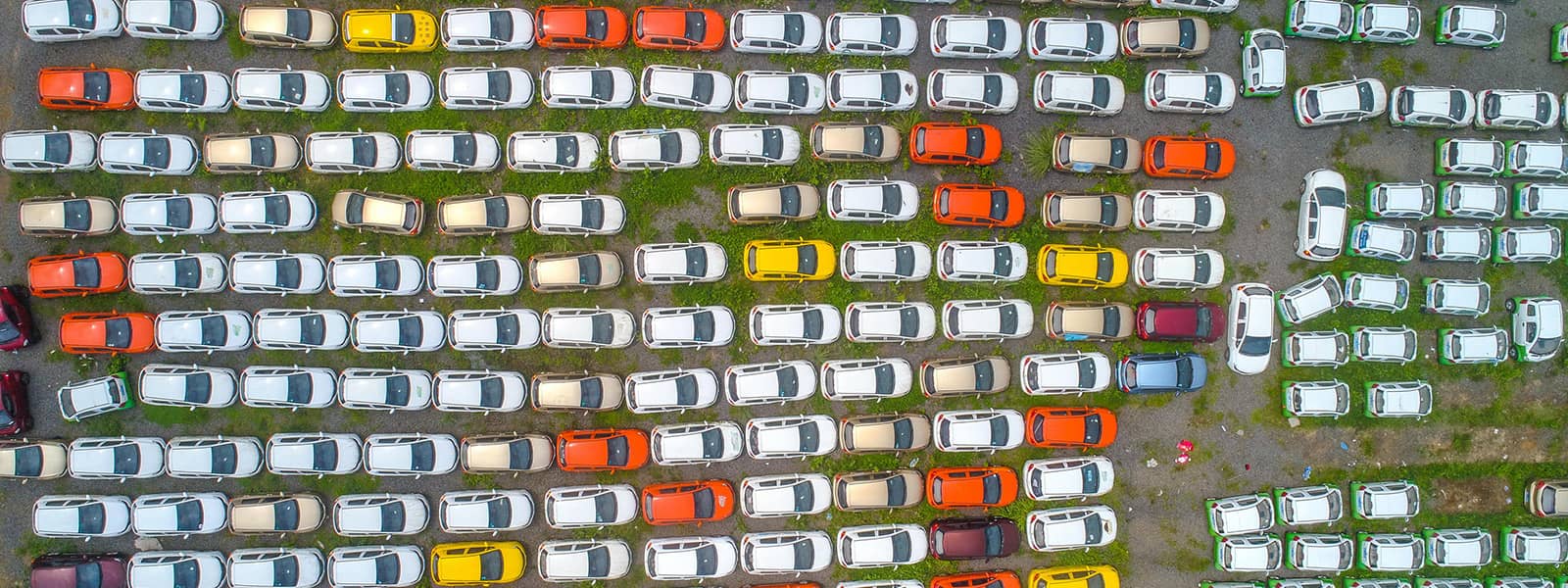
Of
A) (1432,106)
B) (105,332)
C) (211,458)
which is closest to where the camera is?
(105,332)

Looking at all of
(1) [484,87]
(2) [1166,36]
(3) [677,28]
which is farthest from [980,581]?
(1) [484,87]

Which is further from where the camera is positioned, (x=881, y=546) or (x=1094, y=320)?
(x=1094, y=320)

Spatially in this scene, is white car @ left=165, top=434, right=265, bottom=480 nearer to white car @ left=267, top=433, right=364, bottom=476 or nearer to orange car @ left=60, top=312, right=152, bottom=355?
white car @ left=267, top=433, right=364, bottom=476

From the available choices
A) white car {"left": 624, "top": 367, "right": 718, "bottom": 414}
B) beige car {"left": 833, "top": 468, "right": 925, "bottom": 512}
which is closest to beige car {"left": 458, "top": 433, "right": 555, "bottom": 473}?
white car {"left": 624, "top": 367, "right": 718, "bottom": 414}

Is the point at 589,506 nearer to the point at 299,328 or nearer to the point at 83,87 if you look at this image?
the point at 299,328

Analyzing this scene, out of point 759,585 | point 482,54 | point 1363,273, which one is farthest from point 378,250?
point 1363,273

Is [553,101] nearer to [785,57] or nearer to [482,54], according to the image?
[482,54]
